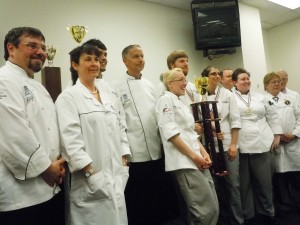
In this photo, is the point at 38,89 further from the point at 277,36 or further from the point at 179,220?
the point at 277,36

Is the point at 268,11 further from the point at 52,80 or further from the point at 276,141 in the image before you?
the point at 52,80

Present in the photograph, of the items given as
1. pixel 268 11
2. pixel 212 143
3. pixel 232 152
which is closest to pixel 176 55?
pixel 212 143

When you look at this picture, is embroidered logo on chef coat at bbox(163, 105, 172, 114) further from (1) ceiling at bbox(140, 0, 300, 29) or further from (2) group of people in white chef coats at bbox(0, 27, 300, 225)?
(1) ceiling at bbox(140, 0, 300, 29)

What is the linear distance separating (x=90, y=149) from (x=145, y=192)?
3.25 feet

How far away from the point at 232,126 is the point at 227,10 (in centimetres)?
247

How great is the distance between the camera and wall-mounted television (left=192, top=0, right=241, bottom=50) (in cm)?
424

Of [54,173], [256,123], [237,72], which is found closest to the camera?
[54,173]

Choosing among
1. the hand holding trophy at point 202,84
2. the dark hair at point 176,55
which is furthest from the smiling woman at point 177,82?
the dark hair at point 176,55

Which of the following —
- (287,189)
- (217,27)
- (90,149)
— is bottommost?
(287,189)

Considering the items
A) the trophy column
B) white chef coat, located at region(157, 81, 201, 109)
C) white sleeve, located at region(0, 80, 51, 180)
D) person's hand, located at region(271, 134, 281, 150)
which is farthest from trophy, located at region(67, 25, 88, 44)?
person's hand, located at region(271, 134, 281, 150)

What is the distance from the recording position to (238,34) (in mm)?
4230

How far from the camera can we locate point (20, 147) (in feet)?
4.22

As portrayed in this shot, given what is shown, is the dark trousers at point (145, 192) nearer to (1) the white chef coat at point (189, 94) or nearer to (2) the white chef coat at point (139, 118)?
(2) the white chef coat at point (139, 118)

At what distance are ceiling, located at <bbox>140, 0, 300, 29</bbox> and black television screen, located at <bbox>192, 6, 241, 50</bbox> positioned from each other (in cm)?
40
